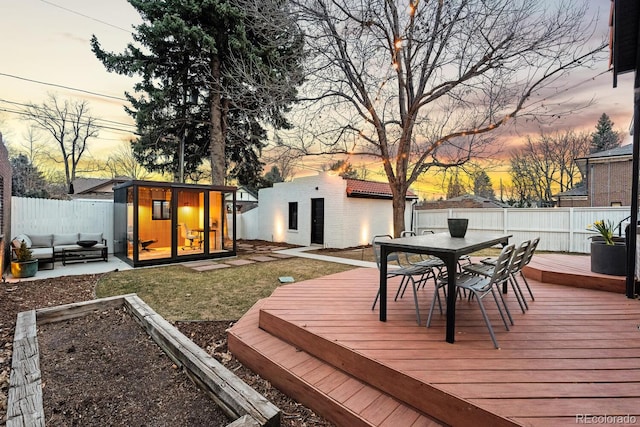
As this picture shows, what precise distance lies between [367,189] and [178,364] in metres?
10.5

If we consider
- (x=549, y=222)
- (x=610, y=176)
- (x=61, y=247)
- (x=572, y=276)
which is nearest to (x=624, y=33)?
(x=572, y=276)

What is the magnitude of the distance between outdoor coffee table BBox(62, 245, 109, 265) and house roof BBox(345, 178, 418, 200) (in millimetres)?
8188

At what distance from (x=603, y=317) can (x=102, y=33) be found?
1346 cm

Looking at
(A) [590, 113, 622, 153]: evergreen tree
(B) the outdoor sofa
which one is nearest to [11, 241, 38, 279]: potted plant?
(B) the outdoor sofa

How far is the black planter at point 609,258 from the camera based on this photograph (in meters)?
3.84

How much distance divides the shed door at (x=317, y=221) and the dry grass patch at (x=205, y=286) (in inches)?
140

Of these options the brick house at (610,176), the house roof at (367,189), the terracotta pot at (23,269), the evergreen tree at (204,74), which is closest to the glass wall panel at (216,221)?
the evergreen tree at (204,74)

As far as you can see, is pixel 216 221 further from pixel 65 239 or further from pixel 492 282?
pixel 492 282

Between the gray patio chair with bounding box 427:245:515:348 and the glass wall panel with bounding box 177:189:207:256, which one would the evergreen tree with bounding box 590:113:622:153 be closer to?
the gray patio chair with bounding box 427:245:515:348

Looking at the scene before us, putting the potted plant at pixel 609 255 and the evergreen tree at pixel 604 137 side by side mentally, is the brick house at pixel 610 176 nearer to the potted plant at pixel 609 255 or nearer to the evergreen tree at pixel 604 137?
the evergreen tree at pixel 604 137

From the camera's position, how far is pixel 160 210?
30.3 feet

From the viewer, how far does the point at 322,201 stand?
11594 millimetres

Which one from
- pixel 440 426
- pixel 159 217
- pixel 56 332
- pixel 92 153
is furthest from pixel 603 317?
pixel 92 153

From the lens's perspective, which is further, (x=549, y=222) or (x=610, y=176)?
(x=610, y=176)
